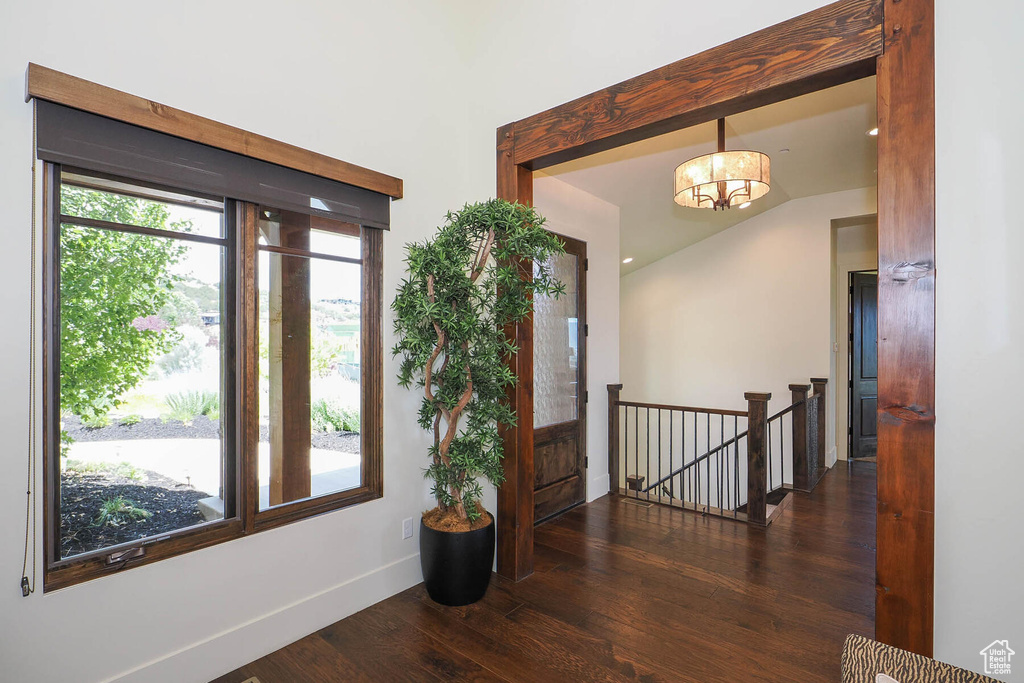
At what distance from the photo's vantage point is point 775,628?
239 centimetres

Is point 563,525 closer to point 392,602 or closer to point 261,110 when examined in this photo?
point 392,602

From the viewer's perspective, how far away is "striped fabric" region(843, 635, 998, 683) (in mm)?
1051

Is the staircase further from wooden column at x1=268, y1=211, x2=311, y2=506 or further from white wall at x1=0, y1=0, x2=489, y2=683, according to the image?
wooden column at x1=268, y1=211, x2=311, y2=506

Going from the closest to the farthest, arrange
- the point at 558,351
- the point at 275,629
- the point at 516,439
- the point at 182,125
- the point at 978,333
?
1. the point at 978,333
2. the point at 182,125
3. the point at 275,629
4. the point at 516,439
5. the point at 558,351

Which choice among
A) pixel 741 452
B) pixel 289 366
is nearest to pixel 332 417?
pixel 289 366

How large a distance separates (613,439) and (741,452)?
90.0 inches

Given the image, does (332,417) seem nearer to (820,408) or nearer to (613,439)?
(613,439)

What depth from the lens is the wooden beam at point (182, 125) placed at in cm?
163

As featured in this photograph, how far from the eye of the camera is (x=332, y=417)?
254cm

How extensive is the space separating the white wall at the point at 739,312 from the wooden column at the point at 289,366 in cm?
546

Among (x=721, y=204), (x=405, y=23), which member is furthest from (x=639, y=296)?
(x=405, y=23)

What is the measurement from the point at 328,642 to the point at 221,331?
1.53 metres

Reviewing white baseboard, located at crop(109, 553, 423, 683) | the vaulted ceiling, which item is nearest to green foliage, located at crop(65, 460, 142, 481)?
white baseboard, located at crop(109, 553, 423, 683)

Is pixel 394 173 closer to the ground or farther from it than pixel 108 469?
farther from it
